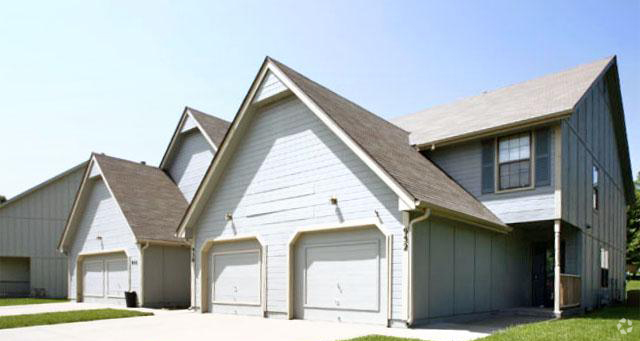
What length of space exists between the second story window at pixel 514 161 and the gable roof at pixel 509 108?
2.10ft

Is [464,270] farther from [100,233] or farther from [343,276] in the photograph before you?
[100,233]

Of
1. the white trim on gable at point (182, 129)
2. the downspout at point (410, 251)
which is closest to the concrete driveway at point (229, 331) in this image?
the downspout at point (410, 251)

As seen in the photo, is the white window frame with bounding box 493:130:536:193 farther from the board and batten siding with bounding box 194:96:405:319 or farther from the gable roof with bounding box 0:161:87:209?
the gable roof with bounding box 0:161:87:209

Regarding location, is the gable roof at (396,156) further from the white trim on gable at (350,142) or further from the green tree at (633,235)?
the green tree at (633,235)

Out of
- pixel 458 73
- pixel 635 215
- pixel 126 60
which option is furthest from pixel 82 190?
pixel 635 215

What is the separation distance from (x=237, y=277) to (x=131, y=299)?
6.14 meters

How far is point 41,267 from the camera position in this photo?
1145 inches

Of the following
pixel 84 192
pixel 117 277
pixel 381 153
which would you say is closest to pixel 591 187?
pixel 381 153

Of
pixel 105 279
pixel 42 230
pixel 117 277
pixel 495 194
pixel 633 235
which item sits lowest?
pixel 633 235

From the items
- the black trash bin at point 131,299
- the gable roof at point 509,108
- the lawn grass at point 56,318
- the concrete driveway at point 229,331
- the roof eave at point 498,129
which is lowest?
the black trash bin at point 131,299

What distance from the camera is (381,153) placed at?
13.1 metres

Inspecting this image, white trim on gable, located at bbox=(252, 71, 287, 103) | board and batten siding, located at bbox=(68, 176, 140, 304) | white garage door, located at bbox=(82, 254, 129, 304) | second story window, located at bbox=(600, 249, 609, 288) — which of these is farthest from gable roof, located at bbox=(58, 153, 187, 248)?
second story window, located at bbox=(600, 249, 609, 288)

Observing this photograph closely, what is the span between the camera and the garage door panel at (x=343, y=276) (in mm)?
12633

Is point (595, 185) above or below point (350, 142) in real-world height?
below
